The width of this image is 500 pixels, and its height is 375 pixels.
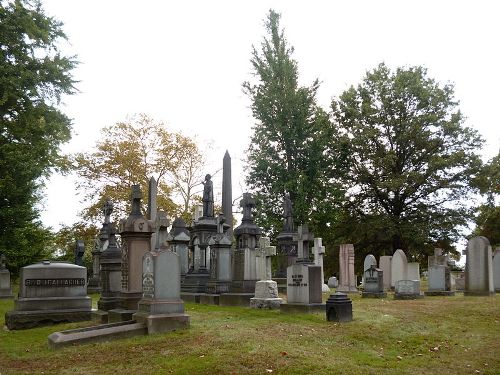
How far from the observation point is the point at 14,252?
25.3m

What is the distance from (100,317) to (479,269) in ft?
42.1

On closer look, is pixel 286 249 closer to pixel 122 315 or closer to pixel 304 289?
pixel 304 289

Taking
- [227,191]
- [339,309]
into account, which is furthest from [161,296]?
[227,191]

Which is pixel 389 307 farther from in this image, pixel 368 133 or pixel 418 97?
pixel 418 97

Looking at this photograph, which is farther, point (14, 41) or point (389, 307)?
point (14, 41)

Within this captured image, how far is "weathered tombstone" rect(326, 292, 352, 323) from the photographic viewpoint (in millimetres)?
10875

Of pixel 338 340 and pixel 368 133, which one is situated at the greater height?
pixel 368 133

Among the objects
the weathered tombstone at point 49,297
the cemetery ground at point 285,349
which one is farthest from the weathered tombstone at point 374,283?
the weathered tombstone at point 49,297

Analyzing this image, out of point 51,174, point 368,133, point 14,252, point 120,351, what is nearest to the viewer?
point 120,351

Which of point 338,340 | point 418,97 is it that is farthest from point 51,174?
point 418,97

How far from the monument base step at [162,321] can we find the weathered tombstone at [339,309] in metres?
3.33

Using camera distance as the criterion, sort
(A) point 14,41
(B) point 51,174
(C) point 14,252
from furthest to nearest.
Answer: (C) point 14,252 → (B) point 51,174 → (A) point 14,41

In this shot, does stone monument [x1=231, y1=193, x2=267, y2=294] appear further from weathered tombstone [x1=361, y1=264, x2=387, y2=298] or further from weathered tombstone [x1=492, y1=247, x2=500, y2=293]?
weathered tombstone [x1=492, y1=247, x2=500, y2=293]

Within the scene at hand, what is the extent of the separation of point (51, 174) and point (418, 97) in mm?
23098
